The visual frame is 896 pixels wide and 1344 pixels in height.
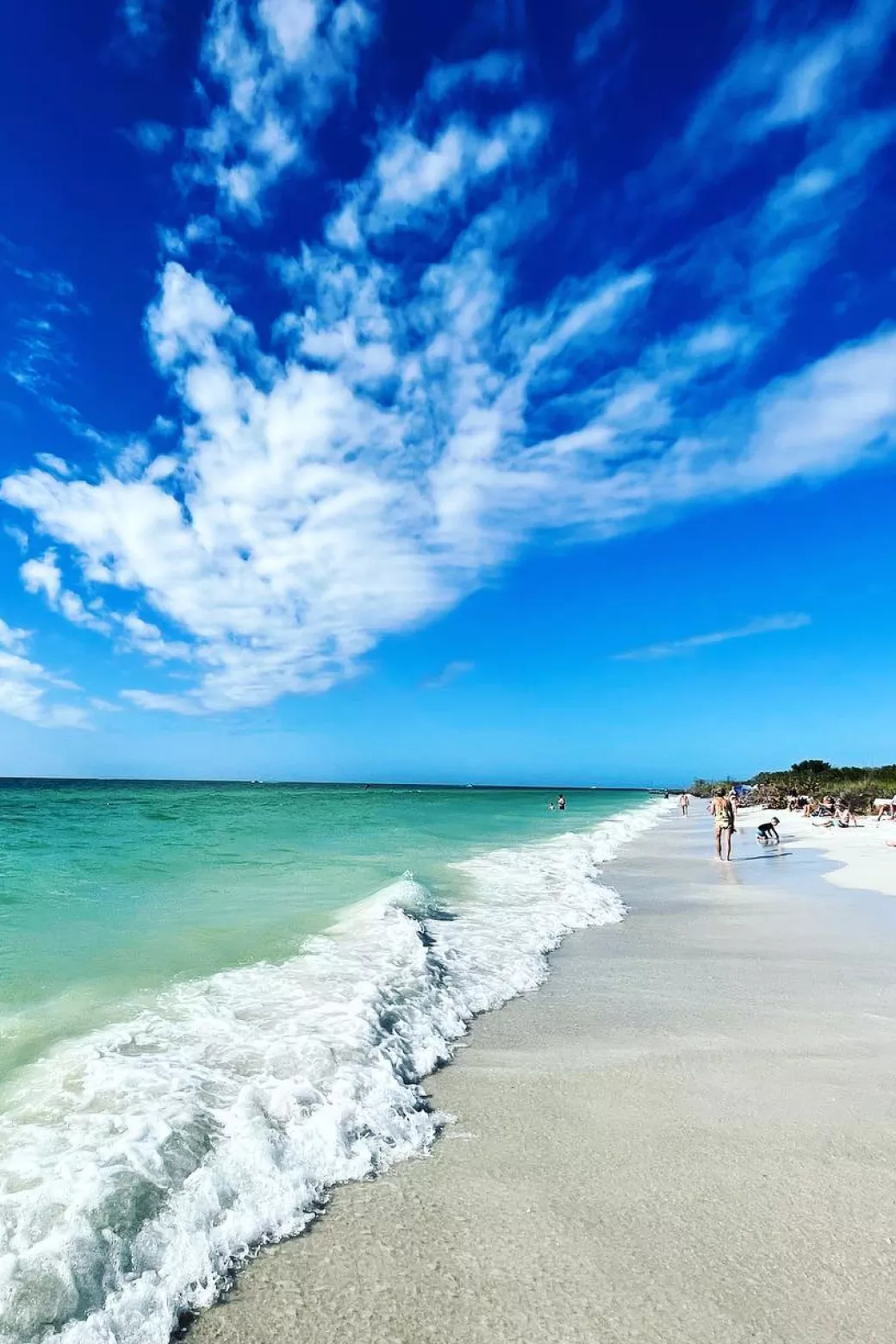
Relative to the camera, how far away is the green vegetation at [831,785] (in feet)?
151

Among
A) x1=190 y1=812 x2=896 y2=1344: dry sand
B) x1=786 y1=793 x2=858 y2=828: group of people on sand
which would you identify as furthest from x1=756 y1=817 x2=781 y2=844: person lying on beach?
x1=190 y1=812 x2=896 y2=1344: dry sand

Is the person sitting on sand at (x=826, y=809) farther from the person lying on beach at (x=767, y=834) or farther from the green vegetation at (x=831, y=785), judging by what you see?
the person lying on beach at (x=767, y=834)

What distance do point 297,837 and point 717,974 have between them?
63.2ft

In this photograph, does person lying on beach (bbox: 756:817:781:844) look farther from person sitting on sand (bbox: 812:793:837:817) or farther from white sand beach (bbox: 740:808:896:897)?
person sitting on sand (bbox: 812:793:837:817)

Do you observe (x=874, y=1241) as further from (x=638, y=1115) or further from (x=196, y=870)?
(x=196, y=870)

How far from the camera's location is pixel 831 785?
57.6 meters

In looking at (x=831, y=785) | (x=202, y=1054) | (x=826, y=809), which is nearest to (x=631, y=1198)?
(x=202, y=1054)

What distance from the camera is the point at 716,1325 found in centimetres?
271

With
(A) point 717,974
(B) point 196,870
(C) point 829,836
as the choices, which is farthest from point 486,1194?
(C) point 829,836

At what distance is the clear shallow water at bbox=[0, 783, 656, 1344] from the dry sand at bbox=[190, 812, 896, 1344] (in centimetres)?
31


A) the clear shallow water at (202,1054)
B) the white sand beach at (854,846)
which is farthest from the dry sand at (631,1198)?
the white sand beach at (854,846)

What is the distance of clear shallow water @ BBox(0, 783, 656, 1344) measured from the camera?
306cm

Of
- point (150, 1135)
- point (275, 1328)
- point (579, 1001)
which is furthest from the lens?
point (579, 1001)

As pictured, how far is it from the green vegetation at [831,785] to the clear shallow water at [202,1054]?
3802cm
